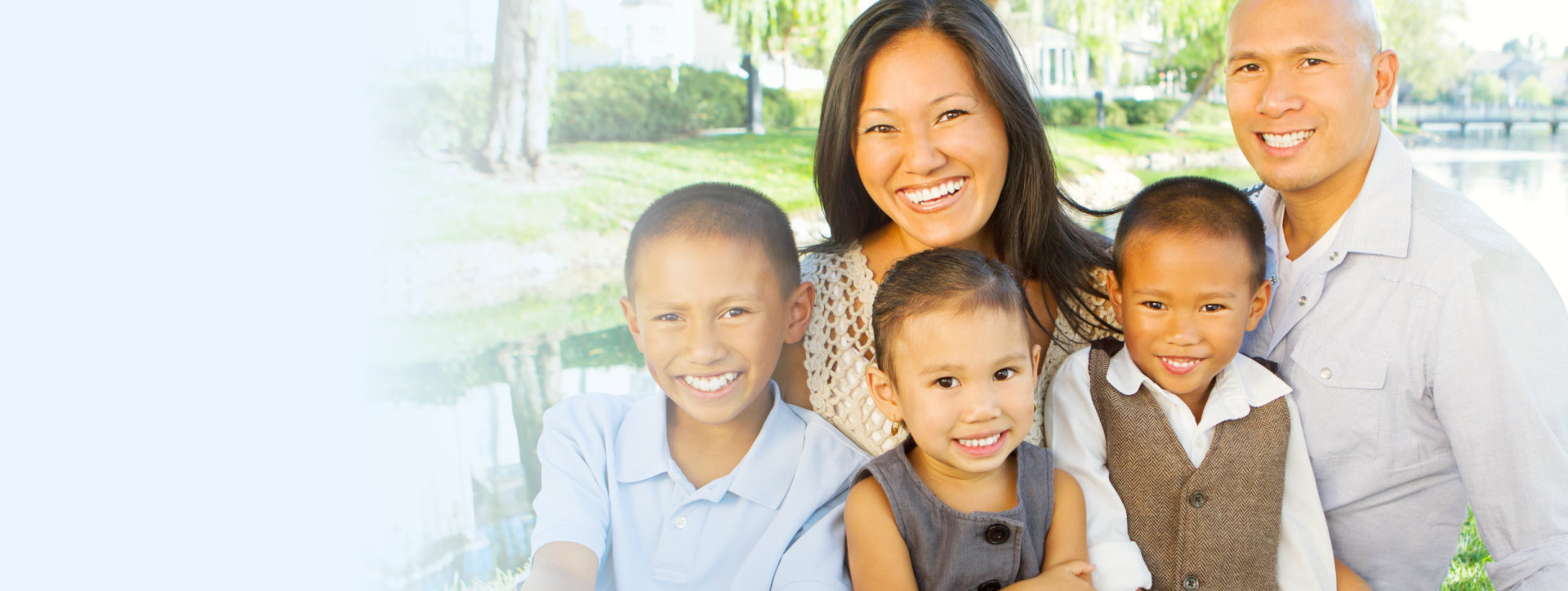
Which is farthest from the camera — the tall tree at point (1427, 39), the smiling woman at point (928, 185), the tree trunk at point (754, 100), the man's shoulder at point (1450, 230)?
the tall tree at point (1427, 39)

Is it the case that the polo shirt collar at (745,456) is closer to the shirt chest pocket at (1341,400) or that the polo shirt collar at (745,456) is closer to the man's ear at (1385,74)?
the shirt chest pocket at (1341,400)

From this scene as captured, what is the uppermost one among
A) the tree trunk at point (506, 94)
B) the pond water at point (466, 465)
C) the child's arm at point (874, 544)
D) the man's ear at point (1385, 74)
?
the tree trunk at point (506, 94)

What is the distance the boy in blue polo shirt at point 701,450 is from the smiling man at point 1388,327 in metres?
1.03

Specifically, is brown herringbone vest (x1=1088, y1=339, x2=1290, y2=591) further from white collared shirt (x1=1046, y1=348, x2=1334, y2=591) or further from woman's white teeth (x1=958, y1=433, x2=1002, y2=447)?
woman's white teeth (x1=958, y1=433, x2=1002, y2=447)

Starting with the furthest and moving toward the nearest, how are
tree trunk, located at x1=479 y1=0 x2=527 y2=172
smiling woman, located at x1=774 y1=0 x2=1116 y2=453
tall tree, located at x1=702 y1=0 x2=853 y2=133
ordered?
tall tree, located at x1=702 y1=0 x2=853 y2=133 → tree trunk, located at x1=479 y1=0 x2=527 y2=172 → smiling woman, located at x1=774 y1=0 x2=1116 y2=453

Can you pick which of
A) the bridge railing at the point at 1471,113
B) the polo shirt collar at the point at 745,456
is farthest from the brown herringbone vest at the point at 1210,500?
the bridge railing at the point at 1471,113

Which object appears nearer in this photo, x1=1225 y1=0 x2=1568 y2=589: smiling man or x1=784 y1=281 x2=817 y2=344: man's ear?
x1=1225 y1=0 x2=1568 y2=589: smiling man

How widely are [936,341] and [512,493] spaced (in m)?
4.78

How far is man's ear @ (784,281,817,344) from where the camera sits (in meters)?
2.26

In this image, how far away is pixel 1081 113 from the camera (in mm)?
19297

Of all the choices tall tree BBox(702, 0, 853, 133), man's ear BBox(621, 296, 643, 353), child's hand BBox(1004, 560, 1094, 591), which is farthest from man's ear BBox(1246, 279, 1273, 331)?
tall tree BBox(702, 0, 853, 133)

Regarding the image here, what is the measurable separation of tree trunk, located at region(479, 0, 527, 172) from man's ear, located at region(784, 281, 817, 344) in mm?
8721

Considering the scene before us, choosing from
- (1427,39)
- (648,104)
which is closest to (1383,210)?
(648,104)

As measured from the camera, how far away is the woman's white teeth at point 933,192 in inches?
86.0
